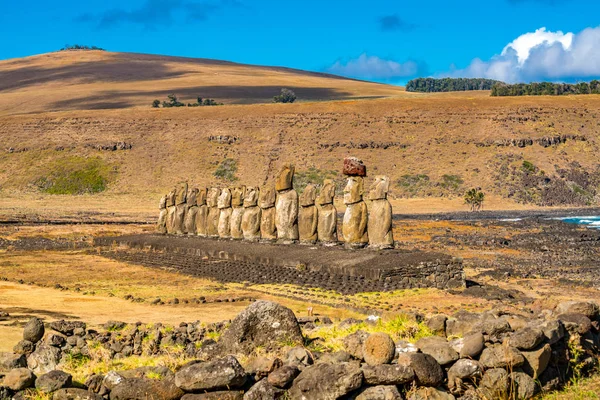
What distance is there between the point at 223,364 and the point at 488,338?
2.98 meters

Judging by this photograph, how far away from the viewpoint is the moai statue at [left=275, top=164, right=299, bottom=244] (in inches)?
1124

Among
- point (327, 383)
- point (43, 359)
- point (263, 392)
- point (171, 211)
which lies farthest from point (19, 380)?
point (171, 211)

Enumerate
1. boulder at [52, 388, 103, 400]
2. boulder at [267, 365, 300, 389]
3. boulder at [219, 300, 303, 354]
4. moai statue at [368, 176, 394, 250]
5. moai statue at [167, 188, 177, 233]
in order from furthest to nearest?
1. moai statue at [167, 188, 177, 233]
2. moai statue at [368, 176, 394, 250]
3. boulder at [219, 300, 303, 354]
4. boulder at [52, 388, 103, 400]
5. boulder at [267, 365, 300, 389]

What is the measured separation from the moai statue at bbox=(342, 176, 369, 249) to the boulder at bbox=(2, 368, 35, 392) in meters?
17.6

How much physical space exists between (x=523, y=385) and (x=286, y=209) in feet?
67.1

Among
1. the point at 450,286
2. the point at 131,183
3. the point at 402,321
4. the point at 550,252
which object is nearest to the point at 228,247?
the point at 450,286

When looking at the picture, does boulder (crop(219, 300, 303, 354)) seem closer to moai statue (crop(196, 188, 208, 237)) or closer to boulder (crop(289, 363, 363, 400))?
boulder (crop(289, 363, 363, 400))

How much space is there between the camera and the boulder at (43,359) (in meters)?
9.80

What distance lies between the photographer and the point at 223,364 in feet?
25.8

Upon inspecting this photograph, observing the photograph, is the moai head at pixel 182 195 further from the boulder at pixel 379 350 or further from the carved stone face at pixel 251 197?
the boulder at pixel 379 350

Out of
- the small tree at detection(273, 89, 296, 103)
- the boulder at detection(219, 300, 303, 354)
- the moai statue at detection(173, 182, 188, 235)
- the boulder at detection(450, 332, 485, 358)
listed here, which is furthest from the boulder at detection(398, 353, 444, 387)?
the small tree at detection(273, 89, 296, 103)

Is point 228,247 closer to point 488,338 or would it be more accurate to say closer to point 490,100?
point 488,338

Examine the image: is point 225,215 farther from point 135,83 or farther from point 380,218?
point 135,83

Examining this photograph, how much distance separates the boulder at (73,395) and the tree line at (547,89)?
10983cm
